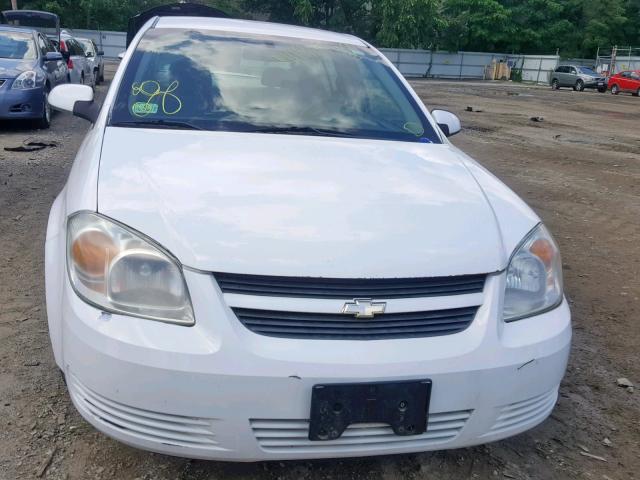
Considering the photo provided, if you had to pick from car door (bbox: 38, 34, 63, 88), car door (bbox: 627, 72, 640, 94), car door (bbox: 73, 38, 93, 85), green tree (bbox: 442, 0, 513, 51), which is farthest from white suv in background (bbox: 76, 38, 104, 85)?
green tree (bbox: 442, 0, 513, 51)

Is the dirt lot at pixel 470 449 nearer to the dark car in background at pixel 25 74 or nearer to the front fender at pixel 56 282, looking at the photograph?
the front fender at pixel 56 282

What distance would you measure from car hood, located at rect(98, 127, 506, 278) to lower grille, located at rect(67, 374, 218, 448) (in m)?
0.45

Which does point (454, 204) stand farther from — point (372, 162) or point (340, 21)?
point (340, 21)

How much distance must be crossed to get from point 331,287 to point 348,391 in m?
0.31

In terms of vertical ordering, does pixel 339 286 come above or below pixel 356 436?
above

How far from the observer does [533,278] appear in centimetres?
210

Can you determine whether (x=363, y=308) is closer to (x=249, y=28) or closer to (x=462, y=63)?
(x=249, y=28)

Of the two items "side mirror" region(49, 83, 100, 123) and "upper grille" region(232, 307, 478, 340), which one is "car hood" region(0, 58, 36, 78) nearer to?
"side mirror" region(49, 83, 100, 123)

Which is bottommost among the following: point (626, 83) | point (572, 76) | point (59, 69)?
point (572, 76)

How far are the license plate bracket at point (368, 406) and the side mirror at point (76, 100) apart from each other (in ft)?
7.60

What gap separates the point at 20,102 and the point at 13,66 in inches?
24.8

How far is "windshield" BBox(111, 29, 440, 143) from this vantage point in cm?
284

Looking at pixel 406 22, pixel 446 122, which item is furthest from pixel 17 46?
pixel 406 22

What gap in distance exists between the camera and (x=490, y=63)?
48406mm
